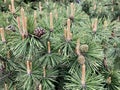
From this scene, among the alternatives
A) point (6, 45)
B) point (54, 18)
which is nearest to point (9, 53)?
point (6, 45)

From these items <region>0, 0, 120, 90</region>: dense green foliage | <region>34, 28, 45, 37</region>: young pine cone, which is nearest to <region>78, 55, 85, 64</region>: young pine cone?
<region>0, 0, 120, 90</region>: dense green foliage

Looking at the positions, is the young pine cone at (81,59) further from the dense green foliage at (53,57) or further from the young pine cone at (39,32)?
the young pine cone at (39,32)

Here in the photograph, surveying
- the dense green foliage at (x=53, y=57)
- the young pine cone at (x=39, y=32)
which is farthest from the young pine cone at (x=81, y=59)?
the young pine cone at (x=39, y=32)

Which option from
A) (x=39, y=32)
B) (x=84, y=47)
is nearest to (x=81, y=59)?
(x=84, y=47)

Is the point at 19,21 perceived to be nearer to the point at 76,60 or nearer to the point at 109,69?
the point at 76,60

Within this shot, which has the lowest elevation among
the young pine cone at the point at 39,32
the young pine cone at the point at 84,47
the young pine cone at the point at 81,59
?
the young pine cone at the point at 81,59

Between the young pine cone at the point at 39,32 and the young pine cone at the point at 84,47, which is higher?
the young pine cone at the point at 39,32

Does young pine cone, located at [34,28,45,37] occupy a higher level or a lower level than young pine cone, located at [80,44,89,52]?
higher

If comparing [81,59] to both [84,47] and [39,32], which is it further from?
[39,32]

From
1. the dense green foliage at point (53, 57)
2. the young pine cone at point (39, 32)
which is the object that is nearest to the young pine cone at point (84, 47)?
the dense green foliage at point (53, 57)

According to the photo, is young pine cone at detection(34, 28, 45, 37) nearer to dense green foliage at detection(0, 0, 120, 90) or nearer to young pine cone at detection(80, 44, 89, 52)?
dense green foliage at detection(0, 0, 120, 90)

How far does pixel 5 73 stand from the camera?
2.59 feet

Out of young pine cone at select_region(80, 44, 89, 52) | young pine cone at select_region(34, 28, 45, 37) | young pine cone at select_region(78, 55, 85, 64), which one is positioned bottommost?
young pine cone at select_region(78, 55, 85, 64)

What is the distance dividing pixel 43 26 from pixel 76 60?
14cm
